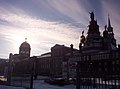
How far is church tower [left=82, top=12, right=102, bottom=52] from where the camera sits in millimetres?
67375

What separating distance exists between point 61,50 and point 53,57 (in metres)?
4.55

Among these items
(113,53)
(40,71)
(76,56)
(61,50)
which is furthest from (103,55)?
(40,71)

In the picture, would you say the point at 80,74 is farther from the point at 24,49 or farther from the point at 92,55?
the point at 24,49

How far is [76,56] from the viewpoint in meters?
59.1

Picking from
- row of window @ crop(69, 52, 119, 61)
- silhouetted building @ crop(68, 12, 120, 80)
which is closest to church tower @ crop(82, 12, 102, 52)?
silhouetted building @ crop(68, 12, 120, 80)

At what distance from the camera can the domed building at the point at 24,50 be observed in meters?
83.4

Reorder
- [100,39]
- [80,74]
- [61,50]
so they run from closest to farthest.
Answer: [80,74]
[61,50]
[100,39]

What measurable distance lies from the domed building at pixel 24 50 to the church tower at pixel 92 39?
25.0m

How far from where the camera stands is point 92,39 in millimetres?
71938

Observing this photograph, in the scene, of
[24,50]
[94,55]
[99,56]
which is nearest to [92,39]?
[94,55]

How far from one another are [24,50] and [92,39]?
29296 millimetres

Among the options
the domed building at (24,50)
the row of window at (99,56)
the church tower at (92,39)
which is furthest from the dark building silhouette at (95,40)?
the domed building at (24,50)

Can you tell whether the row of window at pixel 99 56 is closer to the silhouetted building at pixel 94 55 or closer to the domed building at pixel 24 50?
the silhouetted building at pixel 94 55

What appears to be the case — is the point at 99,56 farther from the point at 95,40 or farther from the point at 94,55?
the point at 95,40
